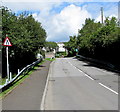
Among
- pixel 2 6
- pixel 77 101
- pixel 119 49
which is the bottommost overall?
pixel 77 101

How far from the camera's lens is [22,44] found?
58.7ft

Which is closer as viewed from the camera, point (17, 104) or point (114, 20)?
point (17, 104)

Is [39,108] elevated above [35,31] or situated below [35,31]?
below

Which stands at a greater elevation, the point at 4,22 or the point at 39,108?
the point at 4,22

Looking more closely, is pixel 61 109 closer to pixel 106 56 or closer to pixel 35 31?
pixel 35 31

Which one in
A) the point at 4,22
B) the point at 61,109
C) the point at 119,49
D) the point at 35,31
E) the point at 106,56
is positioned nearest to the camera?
the point at 61,109

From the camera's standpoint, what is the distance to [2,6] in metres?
16.8

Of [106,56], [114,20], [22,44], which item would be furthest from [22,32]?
[114,20]

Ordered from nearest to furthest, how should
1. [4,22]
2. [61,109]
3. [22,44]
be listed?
1. [61,109]
2. [4,22]
3. [22,44]

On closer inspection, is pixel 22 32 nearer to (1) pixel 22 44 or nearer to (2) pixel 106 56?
(1) pixel 22 44

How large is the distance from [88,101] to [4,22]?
11.4 meters

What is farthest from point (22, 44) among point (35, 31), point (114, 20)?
point (114, 20)

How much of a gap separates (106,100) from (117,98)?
2.32ft

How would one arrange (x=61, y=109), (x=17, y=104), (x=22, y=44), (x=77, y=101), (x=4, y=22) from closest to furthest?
(x=61, y=109) → (x=17, y=104) → (x=77, y=101) → (x=4, y=22) → (x=22, y=44)
